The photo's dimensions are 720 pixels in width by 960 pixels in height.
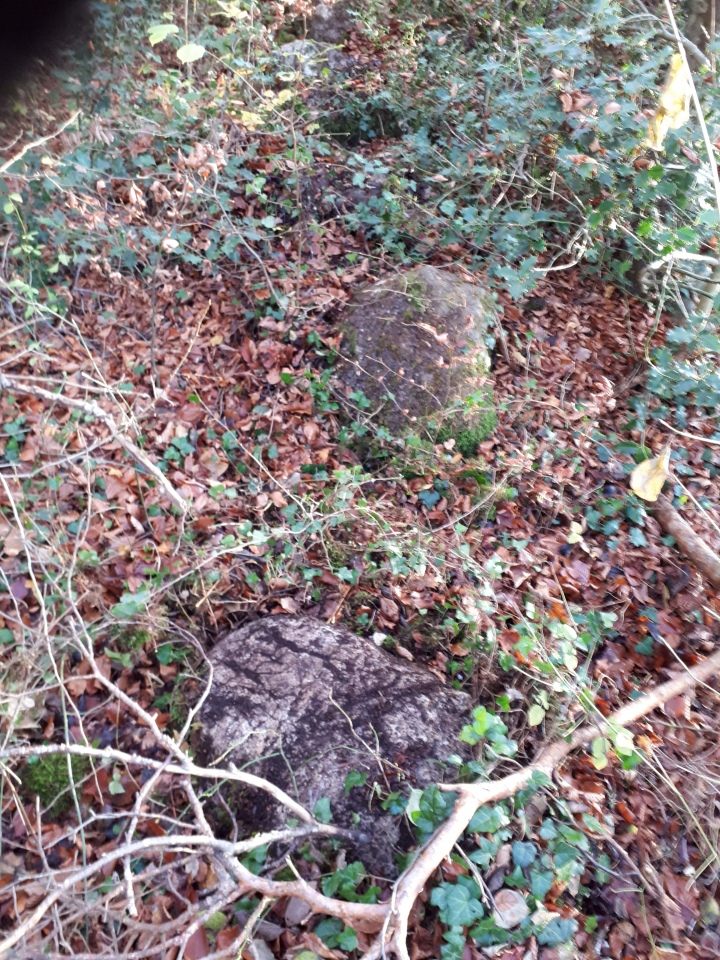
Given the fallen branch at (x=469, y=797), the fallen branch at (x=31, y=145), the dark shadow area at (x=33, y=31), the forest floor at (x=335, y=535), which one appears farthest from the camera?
the dark shadow area at (x=33, y=31)

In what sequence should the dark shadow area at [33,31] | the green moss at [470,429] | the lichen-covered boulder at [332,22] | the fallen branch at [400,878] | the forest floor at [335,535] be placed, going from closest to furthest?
1. the fallen branch at [400,878]
2. the forest floor at [335,535]
3. the dark shadow area at [33,31]
4. the green moss at [470,429]
5. the lichen-covered boulder at [332,22]

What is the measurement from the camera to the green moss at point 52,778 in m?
2.56

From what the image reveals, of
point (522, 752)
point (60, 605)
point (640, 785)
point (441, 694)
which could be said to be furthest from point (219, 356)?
point (640, 785)

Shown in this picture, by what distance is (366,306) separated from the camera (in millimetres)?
4289

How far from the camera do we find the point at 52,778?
2.57 m

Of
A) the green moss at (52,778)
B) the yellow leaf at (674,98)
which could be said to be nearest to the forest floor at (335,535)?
the green moss at (52,778)

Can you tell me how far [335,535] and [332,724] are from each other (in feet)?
3.60

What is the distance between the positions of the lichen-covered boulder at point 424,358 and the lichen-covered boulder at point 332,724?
1.69 meters

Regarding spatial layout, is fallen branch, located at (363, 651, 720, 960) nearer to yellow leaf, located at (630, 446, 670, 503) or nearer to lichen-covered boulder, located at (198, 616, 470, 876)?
lichen-covered boulder, located at (198, 616, 470, 876)

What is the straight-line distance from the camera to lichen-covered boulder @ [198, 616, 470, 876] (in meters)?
2.35

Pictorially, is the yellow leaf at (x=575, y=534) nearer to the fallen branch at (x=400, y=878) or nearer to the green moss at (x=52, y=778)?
the fallen branch at (x=400, y=878)

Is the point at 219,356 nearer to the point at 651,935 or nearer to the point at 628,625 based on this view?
the point at 628,625

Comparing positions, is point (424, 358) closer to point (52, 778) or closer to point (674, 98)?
point (674, 98)

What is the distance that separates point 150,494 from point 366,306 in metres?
2.07
